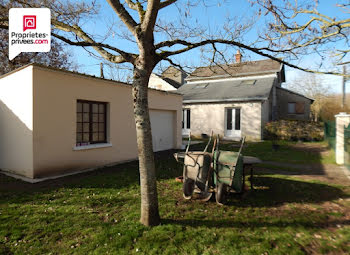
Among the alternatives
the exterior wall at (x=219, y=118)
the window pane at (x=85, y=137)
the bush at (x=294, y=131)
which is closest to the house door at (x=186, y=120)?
the exterior wall at (x=219, y=118)

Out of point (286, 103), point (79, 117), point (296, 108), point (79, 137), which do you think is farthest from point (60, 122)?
point (296, 108)

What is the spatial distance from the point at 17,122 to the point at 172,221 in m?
5.95

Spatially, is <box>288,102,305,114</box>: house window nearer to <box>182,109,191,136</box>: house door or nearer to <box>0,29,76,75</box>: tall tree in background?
<box>182,109,191,136</box>: house door

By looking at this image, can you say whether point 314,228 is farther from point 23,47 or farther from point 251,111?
point 251,111

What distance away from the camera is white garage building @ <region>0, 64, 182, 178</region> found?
20.9ft

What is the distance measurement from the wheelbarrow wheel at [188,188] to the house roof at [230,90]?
1259 cm

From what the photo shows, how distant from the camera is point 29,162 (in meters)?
6.39

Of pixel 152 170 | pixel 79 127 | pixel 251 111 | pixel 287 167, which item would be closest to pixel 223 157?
pixel 152 170

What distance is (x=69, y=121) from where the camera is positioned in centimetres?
713

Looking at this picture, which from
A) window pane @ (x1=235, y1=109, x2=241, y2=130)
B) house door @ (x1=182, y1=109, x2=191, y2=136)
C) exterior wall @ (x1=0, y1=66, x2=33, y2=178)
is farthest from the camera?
house door @ (x1=182, y1=109, x2=191, y2=136)

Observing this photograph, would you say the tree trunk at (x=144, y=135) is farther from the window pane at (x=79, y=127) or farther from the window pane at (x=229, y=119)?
the window pane at (x=229, y=119)

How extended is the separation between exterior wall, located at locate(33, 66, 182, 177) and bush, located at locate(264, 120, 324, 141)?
37.8 feet

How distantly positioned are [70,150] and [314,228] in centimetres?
675

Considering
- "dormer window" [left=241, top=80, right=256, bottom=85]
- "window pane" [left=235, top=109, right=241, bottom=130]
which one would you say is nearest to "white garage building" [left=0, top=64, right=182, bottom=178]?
"window pane" [left=235, top=109, right=241, bottom=130]
